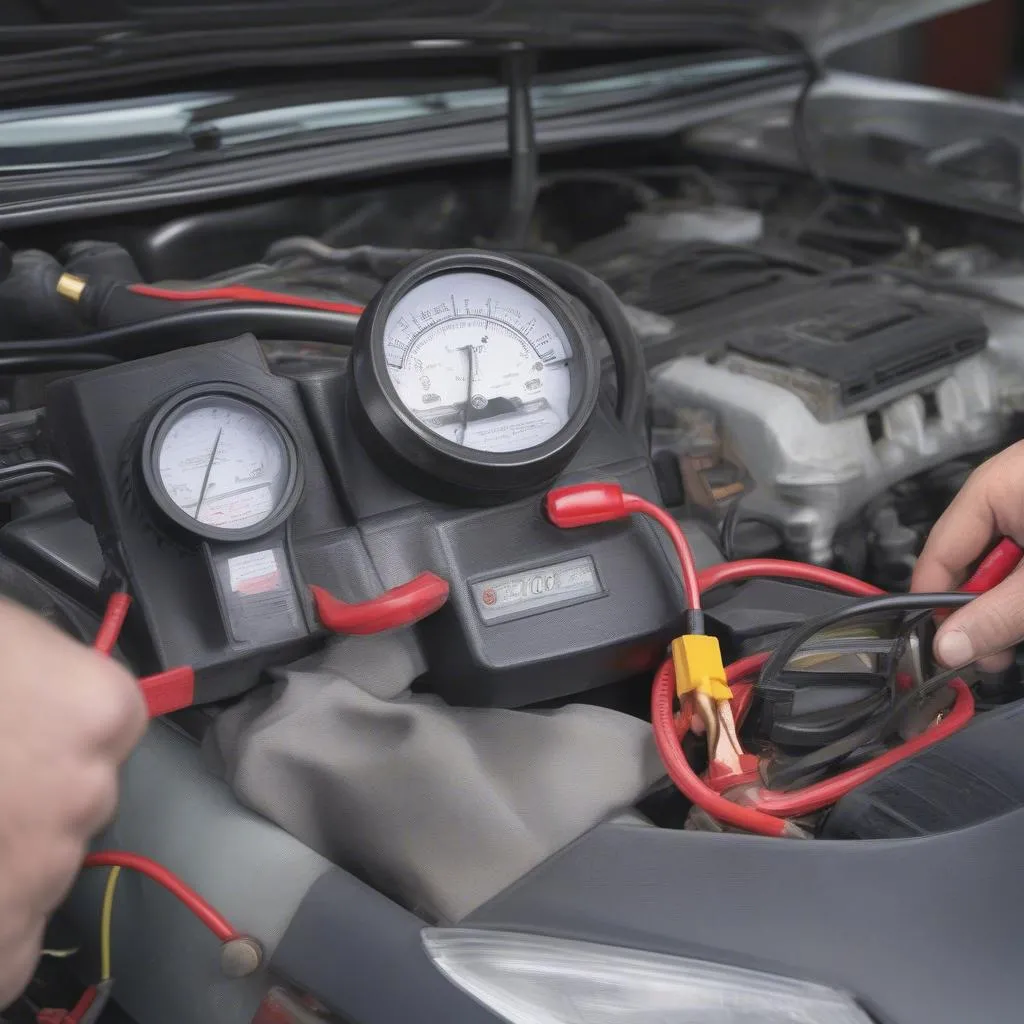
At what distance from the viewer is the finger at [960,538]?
87cm

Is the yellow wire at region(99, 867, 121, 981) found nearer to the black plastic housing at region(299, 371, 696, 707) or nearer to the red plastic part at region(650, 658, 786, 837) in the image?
the black plastic housing at region(299, 371, 696, 707)

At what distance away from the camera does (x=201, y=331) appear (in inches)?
34.9

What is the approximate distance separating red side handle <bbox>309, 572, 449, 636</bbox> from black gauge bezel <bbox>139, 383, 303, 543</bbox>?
5 cm

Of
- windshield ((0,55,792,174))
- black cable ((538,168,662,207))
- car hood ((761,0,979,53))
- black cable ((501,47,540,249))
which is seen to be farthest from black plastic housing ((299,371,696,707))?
car hood ((761,0,979,53))

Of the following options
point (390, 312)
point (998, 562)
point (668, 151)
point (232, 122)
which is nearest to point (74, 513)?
point (390, 312)

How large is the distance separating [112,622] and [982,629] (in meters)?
0.53

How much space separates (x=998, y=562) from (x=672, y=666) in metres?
0.27

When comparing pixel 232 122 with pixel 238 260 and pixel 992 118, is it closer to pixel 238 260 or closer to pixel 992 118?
pixel 238 260

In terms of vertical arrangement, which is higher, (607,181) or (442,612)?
(607,181)

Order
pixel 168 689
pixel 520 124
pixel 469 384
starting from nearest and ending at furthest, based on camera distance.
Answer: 1. pixel 168 689
2. pixel 469 384
3. pixel 520 124

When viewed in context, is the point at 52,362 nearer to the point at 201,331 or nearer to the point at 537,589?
the point at 201,331

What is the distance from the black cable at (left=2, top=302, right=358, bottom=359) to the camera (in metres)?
0.88

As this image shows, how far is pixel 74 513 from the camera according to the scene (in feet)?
2.75

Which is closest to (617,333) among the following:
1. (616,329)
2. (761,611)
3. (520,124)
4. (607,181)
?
(616,329)
